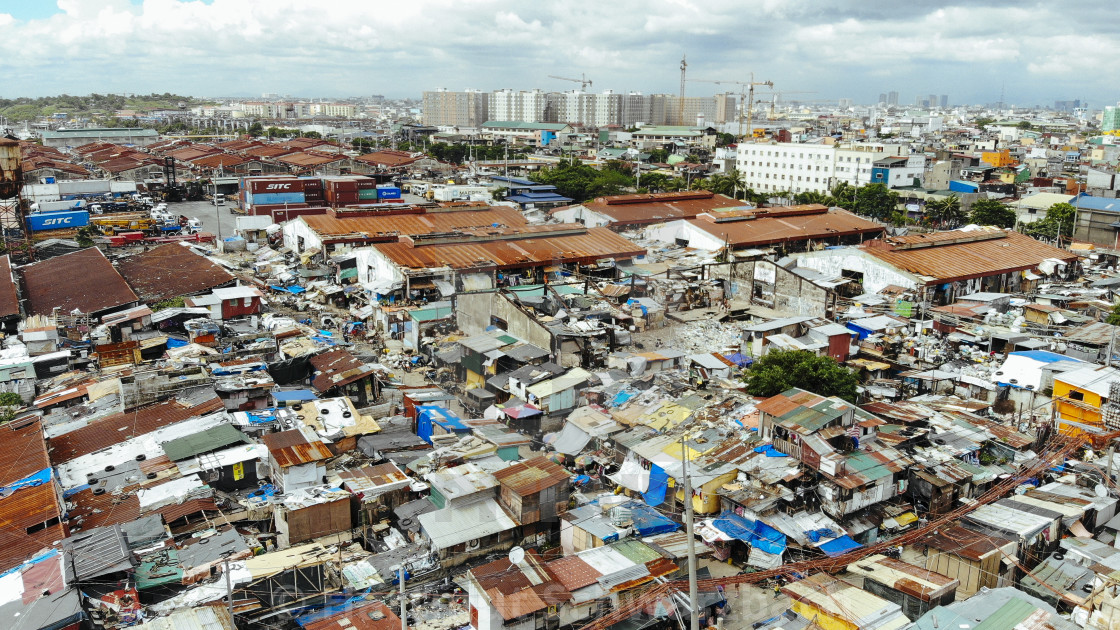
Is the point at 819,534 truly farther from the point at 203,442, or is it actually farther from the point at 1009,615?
the point at 203,442

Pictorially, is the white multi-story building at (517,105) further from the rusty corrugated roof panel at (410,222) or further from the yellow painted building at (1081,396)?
the yellow painted building at (1081,396)

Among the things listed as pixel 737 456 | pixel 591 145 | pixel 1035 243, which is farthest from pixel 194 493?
pixel 591 145

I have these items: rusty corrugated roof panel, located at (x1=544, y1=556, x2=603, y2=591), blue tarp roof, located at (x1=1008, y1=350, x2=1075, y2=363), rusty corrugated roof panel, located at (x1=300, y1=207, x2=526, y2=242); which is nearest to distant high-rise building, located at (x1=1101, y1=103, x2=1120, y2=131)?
rusty corrugated roof panel, located at (x1=300, y1=207, x2=526, y2=242)

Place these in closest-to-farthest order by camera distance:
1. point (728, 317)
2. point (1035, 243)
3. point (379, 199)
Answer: point (728, 317), point (1035, 243), point (379, 199)

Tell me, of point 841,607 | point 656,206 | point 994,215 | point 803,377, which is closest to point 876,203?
point 994,215

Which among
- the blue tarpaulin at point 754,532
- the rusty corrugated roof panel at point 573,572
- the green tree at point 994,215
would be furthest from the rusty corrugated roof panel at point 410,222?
the green tree at point 994,215

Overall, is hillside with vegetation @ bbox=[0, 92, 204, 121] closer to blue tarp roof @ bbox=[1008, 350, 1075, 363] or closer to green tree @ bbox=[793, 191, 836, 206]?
green tree @ bbox=[793, 191, 836, 206]

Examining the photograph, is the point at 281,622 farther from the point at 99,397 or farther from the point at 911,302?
the point at 911,302
